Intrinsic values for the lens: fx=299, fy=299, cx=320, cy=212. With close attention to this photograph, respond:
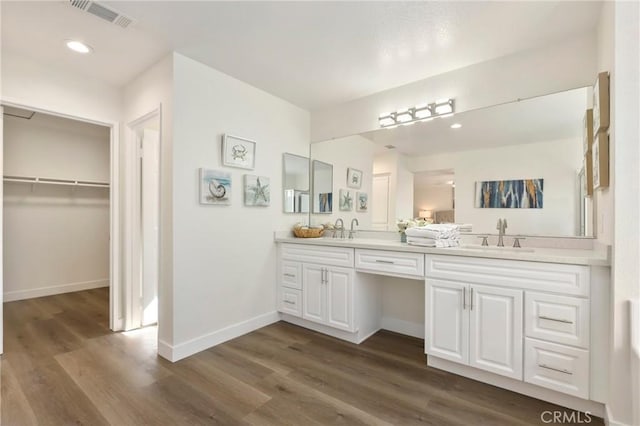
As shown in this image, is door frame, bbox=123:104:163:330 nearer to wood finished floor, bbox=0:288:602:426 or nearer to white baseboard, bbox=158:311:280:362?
wood finished floor, bbox=0:288:602:426

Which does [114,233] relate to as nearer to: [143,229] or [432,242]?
[143,229]

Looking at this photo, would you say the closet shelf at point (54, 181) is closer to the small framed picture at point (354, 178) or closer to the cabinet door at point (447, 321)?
the small framed picture at point (354, 178)

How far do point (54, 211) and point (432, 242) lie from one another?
5314 mm

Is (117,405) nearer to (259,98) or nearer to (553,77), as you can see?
(259,98)

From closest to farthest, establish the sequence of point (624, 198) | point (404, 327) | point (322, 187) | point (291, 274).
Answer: point (624, 198), point (404, 327), point (291, 274), point (322, 187)

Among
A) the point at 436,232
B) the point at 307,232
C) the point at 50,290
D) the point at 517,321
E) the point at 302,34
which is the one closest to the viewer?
the point at 517,321

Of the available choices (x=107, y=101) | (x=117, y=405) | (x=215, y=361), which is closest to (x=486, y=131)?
(x=215, y=361)

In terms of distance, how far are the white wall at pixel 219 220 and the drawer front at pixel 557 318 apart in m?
2.39

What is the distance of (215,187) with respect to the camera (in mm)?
2750

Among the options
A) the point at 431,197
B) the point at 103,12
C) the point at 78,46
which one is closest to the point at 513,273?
the point at 431,197

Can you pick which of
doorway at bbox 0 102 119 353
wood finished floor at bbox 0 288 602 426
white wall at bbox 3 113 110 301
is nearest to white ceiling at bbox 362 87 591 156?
wood finished floor at bbox 0 288 602 426

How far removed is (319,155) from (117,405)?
3.00 m

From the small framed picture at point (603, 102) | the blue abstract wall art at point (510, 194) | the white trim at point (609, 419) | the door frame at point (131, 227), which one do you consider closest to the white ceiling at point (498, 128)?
the blue abstract wall art at point (510, 194)

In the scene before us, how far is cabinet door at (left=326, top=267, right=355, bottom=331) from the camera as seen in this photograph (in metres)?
2.81
